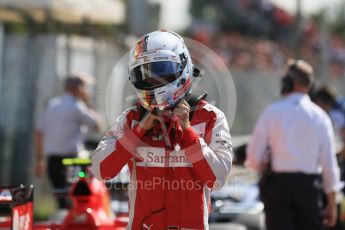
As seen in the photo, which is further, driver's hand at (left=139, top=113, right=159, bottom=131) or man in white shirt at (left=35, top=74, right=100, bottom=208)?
man in white shirt at (left=35, top=74, right=100, bottom=208)

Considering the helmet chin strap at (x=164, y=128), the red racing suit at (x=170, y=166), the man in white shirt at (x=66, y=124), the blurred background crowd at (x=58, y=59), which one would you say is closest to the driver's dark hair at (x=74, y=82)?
the man in white shirt at (x=66, y=124)

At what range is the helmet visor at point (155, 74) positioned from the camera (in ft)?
13.8

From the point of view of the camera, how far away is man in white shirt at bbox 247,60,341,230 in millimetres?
6664

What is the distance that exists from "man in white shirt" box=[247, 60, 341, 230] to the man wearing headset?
7.70 feet

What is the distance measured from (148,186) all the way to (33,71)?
9318 mm

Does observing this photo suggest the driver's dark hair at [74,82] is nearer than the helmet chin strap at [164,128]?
No

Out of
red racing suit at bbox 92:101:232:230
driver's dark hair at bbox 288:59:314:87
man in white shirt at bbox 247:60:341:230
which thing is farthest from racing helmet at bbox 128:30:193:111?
driver's dark hair at bbox 288:59:314:87

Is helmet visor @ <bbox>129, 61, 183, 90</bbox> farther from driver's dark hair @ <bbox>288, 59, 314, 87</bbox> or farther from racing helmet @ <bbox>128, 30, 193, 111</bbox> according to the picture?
driver's dark hair @ <bbox>288, 59, 314, 87</bbox>

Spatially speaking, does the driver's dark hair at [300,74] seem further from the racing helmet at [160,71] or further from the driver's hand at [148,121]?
the driver's hand at [148,121]

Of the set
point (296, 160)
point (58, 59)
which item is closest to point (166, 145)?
point (296, 160)

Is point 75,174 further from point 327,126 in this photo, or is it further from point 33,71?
point 33,71

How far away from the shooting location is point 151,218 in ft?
14.0

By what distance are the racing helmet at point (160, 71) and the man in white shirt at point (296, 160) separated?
2481mm

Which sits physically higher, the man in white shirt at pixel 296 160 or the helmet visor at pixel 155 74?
the helmet visor at pixel 155 74
